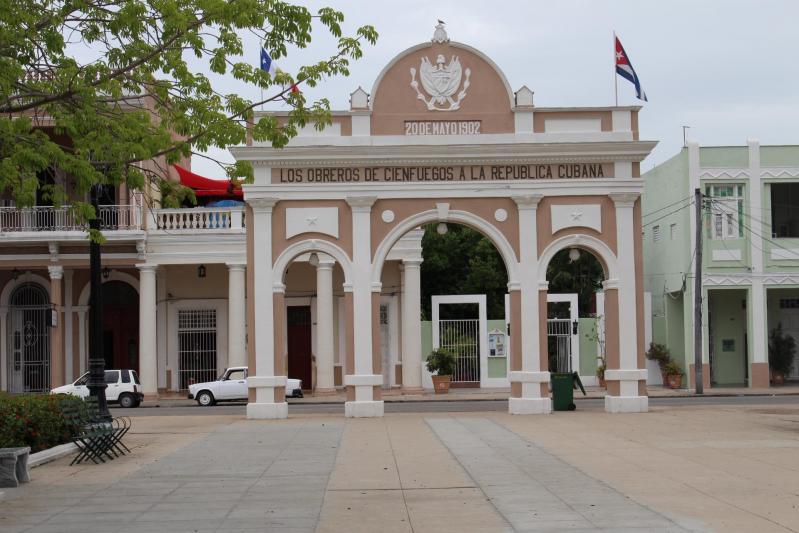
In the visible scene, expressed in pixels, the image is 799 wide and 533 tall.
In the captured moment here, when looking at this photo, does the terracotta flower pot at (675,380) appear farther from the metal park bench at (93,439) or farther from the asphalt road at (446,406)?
the metal park bench at (93,439)

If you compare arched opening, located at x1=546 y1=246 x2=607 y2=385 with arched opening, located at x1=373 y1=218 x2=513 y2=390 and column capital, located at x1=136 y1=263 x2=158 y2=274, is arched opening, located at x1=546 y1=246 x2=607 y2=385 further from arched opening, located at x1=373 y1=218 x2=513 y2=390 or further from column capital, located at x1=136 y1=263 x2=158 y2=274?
column capital, located at x1=136 y1=263 x2=158 y2=274

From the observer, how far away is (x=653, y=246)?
132ft

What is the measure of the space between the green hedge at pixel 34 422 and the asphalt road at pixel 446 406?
393 inches

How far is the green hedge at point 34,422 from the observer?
16.2 meters

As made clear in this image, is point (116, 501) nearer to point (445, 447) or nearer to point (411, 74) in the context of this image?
point (445, 447)

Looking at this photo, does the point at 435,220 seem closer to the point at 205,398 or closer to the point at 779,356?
the point at 205,398

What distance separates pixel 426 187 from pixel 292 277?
510 inches

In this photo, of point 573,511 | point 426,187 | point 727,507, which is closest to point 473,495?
point 573,511

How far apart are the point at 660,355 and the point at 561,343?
3.51 meters

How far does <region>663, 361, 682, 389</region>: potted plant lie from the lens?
120ft

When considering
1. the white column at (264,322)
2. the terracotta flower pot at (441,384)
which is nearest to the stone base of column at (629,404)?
the white column at (264,322)

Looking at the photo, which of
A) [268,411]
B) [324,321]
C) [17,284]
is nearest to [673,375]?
[324,321]

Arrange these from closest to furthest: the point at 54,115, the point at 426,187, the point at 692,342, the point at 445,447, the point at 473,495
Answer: the point at 473,495 → the point at 54,115 → the point at 445,447 → the point at 426,187 → the point at 692,342

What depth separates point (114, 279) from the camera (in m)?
37.2
